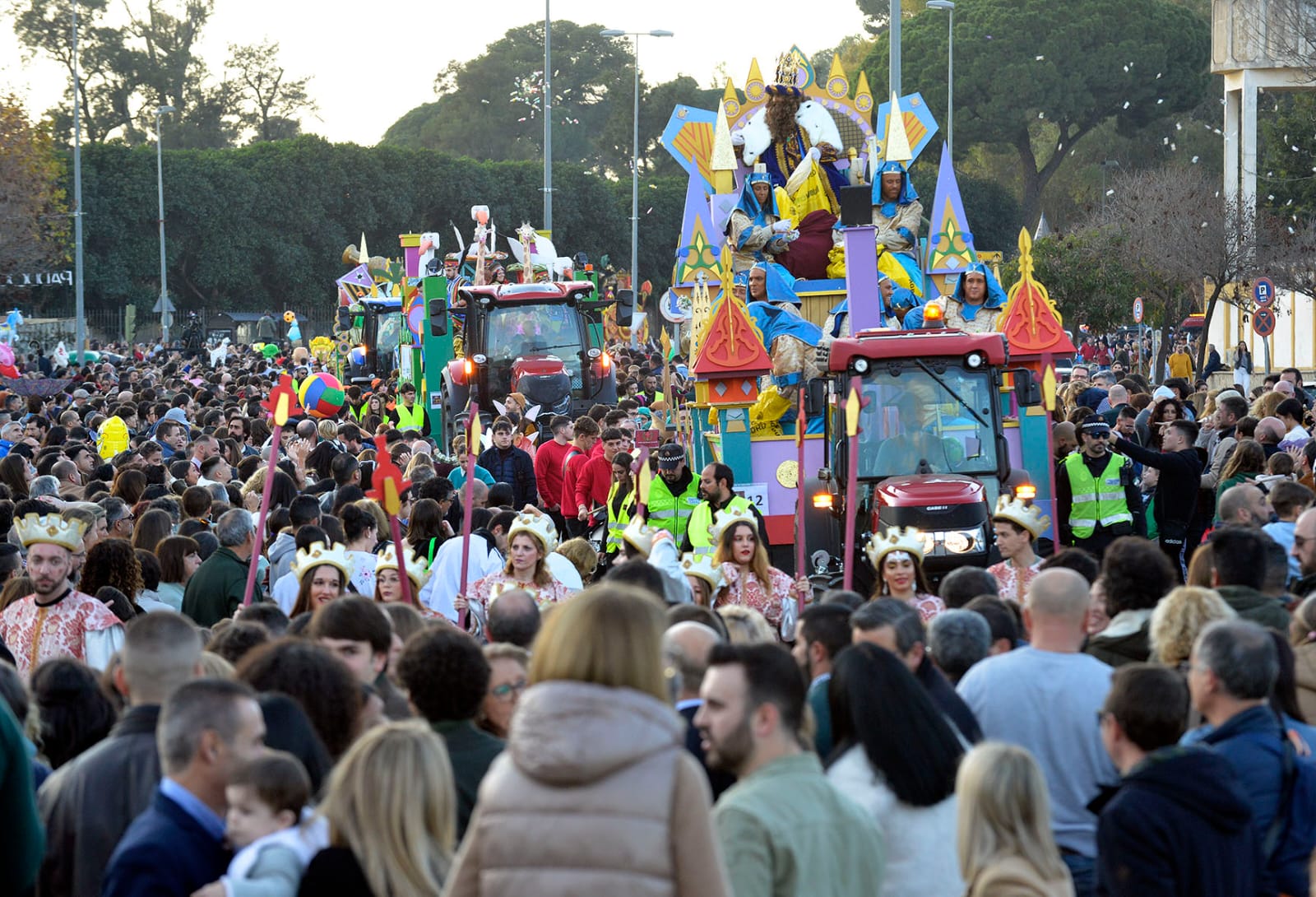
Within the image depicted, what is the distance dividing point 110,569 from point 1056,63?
5920 centimetres

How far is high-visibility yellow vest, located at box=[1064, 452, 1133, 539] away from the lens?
12.7m

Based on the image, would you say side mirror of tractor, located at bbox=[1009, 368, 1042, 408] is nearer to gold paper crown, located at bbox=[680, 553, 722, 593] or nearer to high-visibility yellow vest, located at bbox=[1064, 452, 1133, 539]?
high-visibility yellow vest, located at bbox=[1064, 452, 1133, 539]

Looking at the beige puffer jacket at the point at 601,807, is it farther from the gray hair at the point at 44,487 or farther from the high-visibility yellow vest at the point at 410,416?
the high-visibility yellow vest at the point at 410,416

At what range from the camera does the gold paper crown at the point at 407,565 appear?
349 inches

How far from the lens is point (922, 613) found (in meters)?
8.15

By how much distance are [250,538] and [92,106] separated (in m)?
69.4

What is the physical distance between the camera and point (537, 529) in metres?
9.03

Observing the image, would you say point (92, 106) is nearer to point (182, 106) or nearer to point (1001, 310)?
point (182, 106)

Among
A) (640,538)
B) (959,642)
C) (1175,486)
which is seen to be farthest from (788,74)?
(959,642)

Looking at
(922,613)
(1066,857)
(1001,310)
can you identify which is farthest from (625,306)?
(1066,857)

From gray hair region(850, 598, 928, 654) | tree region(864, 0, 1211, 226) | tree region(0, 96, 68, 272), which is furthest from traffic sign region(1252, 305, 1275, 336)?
tree region(864, 0, 1211, 226)

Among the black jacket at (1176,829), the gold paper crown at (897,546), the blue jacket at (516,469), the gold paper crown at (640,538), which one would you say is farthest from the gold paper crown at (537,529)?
the blue jacket at (516,469)

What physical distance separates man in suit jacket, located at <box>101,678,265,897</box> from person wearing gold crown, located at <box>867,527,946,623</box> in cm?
427

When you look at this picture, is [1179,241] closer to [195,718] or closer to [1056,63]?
[195,718]
